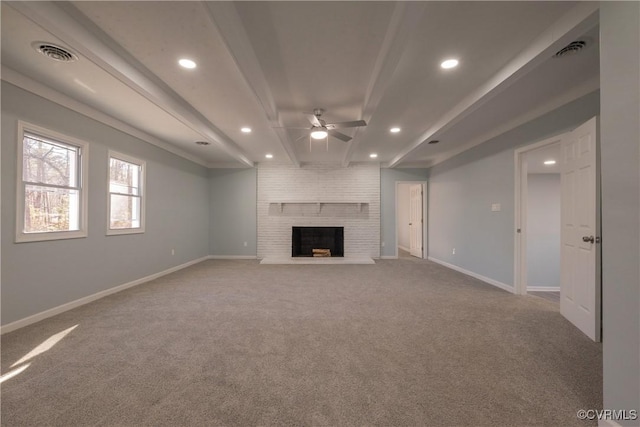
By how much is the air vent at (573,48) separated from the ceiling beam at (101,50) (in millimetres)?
3758

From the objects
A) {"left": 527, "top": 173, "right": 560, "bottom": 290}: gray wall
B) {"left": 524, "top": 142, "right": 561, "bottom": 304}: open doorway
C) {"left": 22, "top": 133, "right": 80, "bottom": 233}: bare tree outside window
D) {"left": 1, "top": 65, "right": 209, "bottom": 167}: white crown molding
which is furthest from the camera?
{"left": 527, "top": 173, "right": 560, "bottom": 290}: gray wall

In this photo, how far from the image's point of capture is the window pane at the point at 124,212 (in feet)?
12.7

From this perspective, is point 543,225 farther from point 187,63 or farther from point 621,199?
point 187,63

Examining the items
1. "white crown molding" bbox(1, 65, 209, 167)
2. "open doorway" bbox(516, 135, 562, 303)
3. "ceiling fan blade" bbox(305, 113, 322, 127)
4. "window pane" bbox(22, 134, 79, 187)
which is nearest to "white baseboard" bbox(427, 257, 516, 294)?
"open doorway" bbox(516, 135, 562, 303)

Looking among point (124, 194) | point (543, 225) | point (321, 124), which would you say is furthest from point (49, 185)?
point (543, 225)

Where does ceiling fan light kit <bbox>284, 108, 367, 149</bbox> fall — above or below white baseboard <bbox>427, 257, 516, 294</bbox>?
above

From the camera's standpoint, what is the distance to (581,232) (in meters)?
2.66

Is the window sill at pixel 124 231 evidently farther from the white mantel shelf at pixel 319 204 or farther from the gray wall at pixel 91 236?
the white mantel shelf at pixel 319 204

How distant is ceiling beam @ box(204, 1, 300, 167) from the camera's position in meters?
1.77

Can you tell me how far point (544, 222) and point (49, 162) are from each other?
323 inches

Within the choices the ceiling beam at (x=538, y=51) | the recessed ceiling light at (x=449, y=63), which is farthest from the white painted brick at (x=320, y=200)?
the recessed ceiling light at (x=449, y=63)

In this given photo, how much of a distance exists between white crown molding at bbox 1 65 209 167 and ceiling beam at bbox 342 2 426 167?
3.49 m

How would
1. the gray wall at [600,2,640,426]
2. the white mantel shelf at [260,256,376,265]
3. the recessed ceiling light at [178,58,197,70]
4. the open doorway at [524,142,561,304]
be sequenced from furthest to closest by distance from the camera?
the white mantel shelf at [260,256,376,265], the open doorway at [524,142,561,304], the recessed ceiling light at [178,58,197,70], the gray wall at [600,2,640,426]

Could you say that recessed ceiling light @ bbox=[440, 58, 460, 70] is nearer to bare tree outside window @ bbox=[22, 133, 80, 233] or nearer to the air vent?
the air vent
